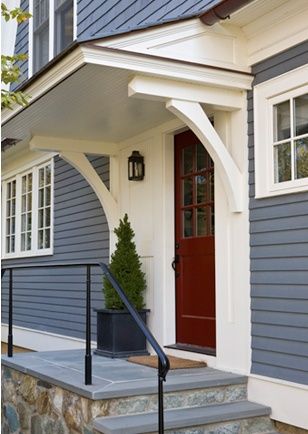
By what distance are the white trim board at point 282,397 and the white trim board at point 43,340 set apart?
2.77 meters

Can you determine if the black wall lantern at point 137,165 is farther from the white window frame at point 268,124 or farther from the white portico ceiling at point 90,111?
the white window frame at point 268,124

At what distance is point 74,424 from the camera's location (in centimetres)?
411

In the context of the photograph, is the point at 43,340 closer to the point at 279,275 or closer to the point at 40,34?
the point at 40,34

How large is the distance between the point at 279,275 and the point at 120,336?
1816 mm

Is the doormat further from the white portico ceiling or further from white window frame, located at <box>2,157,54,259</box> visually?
white window frame, located at <box>2,157,54,259</box>

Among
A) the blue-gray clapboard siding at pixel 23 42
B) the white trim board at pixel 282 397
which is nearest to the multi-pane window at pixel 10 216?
the blue-gray clapboard siding at pixel 23 42

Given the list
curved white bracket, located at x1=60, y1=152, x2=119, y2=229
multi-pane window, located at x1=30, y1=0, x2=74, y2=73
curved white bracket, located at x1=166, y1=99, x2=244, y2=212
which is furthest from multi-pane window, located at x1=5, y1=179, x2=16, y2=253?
curved white bracket, located at x1=166, y1=99, x2=244, y2=212

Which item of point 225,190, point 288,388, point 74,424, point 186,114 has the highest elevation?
point 186,114

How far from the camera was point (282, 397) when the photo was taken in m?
4.12

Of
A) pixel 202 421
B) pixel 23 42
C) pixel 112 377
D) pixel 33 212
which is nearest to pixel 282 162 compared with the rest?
pixel 202 421

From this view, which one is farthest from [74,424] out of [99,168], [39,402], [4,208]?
[4,208]

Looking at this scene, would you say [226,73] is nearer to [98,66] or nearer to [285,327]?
[98,66]

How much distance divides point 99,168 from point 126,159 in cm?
76

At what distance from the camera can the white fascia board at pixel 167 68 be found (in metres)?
3.93
